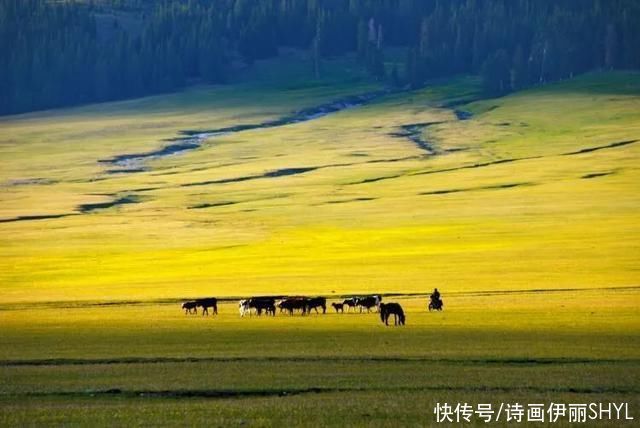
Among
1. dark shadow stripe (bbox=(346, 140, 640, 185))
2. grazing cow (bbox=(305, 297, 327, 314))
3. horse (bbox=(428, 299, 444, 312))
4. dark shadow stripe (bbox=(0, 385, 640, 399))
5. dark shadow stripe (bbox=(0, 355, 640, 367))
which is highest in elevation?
dark shadow stripe (bbox=(0, 385, 640, 399))

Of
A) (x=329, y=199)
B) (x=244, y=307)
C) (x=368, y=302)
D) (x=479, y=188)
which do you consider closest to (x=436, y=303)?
(x=368, y=302)

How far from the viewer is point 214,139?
504 ft

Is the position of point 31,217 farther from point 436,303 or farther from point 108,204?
point 436,303

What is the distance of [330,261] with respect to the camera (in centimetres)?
6341

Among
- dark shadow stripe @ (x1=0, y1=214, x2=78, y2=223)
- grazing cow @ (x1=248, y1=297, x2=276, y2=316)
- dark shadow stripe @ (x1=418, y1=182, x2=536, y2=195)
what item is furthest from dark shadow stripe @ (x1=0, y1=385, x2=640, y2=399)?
dark shadow stripe @ (x1=418, y1=182, x2=536, y2=195)

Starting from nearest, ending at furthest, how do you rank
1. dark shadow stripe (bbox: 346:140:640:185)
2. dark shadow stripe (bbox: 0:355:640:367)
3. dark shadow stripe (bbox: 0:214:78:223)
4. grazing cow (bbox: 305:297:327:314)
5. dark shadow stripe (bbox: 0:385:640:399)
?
dark shadow stripe (bbox: 0:385:640:399) < dark shadow stripe (bbox: 0:355:640:367) < grazing cow (bbox: 305:297:327:314) < dark shadow stripe (bbox: 0:214:78:223) < dark shadow stripe (bbox: 346:140:640:185)

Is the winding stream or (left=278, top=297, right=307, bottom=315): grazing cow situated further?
the winding stream

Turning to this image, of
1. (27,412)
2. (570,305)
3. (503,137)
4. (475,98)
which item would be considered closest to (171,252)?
(570,305)

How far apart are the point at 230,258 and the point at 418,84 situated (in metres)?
130

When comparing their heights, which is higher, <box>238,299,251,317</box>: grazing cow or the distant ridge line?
<box>238,299,251,317</box>: grazing cow

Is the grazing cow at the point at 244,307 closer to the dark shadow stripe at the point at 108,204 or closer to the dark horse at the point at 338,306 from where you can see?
the dark horse at the point at 338,306

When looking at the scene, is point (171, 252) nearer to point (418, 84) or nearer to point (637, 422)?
point (637, 422)

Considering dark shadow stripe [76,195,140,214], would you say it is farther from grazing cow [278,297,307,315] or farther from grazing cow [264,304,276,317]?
grazing cow [278,297,307,315]

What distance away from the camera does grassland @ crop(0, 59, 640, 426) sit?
2683 centimetres
